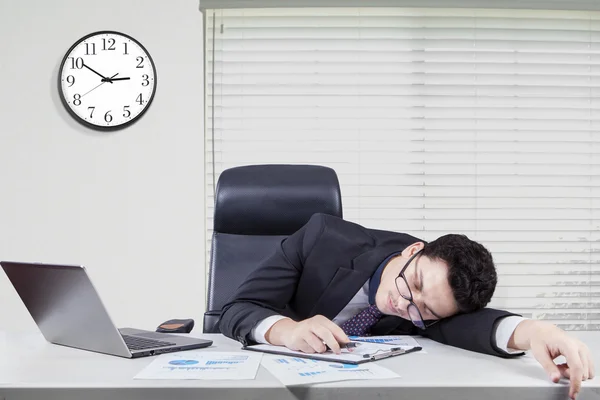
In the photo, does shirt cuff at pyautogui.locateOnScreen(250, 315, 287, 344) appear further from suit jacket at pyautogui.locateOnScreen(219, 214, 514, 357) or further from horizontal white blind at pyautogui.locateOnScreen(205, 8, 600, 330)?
horizontal white blind at pyautogui.locateOnScreen(205, 8, 600, 330)

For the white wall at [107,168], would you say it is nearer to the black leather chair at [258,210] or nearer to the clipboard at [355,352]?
the black leather chair at [258,210]

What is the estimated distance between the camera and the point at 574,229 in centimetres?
290

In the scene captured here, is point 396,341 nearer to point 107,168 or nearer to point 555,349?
point 555,349

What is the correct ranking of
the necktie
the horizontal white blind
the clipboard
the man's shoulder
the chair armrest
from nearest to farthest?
the clipboard
the necktie
the man's shoulder
the chair armrest
the horizontal white blind

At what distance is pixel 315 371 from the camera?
3.08 ft

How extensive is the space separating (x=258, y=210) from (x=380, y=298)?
0.68m

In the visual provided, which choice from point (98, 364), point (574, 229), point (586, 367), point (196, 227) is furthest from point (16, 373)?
point (574, 229)

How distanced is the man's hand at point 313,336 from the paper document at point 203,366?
72mm

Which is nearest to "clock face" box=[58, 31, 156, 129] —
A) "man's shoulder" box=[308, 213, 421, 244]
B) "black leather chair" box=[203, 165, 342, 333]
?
"black leather chair" box=[203, 165, 342, 333]

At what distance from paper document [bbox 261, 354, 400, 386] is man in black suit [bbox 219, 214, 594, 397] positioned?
73 millimetres

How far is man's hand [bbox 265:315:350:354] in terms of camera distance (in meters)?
1.08

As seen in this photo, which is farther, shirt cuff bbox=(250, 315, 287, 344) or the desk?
shirt cuff bbox=(250, 315, 287, 344)

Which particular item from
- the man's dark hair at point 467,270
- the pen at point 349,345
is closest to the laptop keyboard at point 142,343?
the pen at point 349,345

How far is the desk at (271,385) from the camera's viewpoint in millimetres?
846
